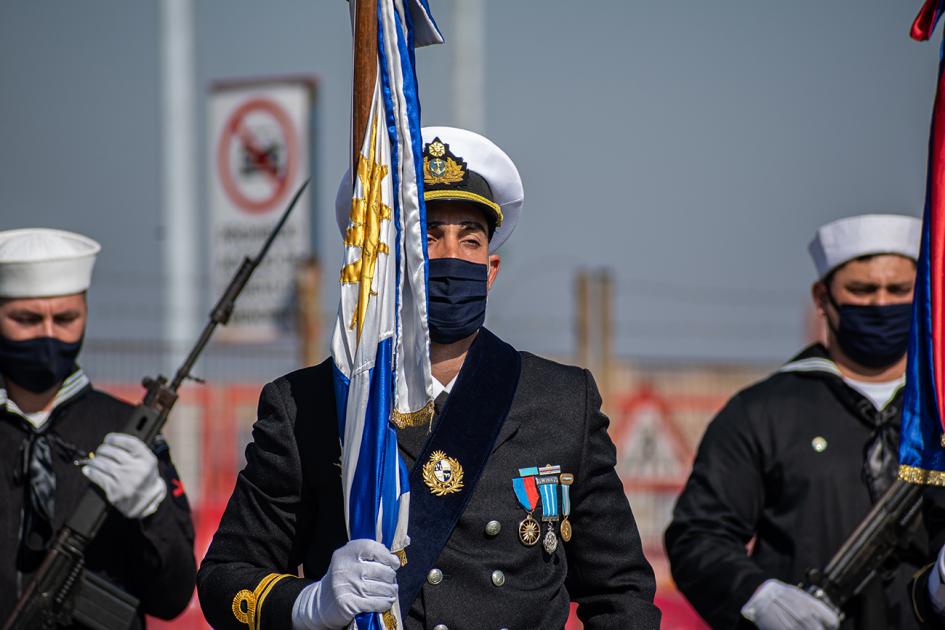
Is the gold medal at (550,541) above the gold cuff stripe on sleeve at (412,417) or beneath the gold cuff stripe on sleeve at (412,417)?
beneath

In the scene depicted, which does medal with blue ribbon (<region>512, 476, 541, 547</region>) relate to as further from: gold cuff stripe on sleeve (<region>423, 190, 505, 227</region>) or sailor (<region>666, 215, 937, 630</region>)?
sailor (<region>666, 215, 937, 630</region>)

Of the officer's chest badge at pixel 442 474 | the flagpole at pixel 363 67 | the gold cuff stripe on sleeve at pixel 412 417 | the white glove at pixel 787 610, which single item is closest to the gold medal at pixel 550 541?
the officer's chest badge at pixel 442 474

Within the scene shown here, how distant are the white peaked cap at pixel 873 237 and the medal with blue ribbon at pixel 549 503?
237 cm

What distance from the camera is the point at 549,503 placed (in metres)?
3.91

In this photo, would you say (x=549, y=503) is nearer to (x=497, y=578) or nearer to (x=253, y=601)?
(x=497, y=578)

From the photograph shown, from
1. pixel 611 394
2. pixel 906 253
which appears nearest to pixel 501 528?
pixel 906 253

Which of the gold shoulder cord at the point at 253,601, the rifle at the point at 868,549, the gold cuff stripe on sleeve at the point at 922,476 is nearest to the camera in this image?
the gold shoulder cord at the point at 253,601

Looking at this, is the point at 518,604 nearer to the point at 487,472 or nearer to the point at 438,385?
the point at 487,472

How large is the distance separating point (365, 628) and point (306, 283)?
7131mm

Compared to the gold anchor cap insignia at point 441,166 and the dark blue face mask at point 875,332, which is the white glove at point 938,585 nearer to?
the dark blue face mask at point 875,332

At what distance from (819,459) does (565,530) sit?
6.45 feet

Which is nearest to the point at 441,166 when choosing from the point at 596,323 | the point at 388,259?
the point at 388,259

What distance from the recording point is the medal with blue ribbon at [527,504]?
3854 millimetres

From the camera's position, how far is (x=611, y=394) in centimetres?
1224
